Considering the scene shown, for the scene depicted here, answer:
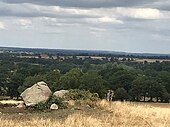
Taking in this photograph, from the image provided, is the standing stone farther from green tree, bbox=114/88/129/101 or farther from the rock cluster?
green tree, bbox=114/88/129/101

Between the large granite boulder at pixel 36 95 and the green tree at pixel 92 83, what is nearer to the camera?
the large granite boulder at pixel 36 95

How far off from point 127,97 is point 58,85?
18913 mm

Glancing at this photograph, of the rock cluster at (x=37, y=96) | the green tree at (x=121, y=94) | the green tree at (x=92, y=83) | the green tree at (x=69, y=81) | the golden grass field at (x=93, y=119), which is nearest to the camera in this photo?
the golden grass field at (x=93, y=119)

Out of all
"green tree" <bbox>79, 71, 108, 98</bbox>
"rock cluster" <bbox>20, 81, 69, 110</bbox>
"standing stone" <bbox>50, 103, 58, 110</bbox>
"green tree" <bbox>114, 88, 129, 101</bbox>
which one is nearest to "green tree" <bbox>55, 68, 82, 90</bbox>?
"green tree" <bbox>79, 71, 108, 98</bbox>

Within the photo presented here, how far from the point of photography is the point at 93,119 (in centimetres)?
1491

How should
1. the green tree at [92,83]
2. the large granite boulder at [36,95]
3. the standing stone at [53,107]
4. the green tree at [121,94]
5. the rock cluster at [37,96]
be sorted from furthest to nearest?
the green tree at [121,94]
the green tree at [92,83]
the large granite boulder at [36,95]
the rock cluster at [37,96]
the standing stone at [53,107]

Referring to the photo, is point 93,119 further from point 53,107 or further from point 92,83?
point 92,83

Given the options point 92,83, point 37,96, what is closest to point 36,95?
point 37,96

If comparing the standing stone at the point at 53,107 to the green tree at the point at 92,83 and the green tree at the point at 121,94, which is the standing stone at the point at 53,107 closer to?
the green tree at the point at 92,83

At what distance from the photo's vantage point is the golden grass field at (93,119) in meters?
14.0

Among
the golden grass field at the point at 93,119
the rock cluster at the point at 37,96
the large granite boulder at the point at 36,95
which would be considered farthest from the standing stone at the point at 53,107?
the golden grass field at the point at 93,119

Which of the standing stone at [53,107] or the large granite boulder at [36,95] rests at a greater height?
the large granite boulder at [36,95]

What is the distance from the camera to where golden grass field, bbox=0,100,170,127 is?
14.0 meters

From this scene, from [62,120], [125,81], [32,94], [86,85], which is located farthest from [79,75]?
[62,120]
